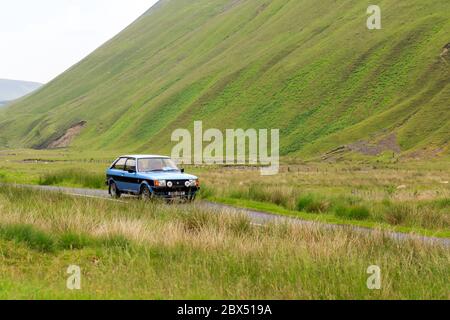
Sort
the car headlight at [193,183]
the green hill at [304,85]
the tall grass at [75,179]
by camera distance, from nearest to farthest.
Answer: the car headlight at [193,183], the tall grass at [75,179], the green hill at [304,85]

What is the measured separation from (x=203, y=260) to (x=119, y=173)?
45.9 ft

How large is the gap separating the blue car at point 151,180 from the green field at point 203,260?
669 centimetres

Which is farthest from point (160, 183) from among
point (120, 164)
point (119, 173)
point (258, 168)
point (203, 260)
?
point (258, 168)

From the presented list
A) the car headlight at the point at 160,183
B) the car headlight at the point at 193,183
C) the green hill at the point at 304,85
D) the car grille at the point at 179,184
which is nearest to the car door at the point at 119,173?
the car headlight at the point at 160,183

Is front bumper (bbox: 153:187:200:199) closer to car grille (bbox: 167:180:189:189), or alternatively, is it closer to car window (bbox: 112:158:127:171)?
car grille (bbox: 167:180:189:189)

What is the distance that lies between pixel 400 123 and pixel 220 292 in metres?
79.4

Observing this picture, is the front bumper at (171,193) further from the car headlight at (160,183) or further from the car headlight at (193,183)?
the car headlight at (193,183)

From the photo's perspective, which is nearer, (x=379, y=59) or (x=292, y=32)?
(x=379, y=59)

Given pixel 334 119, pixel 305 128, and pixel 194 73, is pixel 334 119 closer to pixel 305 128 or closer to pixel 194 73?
pixel 305 128

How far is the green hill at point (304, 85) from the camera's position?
87.5 metres

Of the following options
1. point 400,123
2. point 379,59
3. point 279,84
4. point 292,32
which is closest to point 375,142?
point 400,123

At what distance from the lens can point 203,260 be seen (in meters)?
10.6

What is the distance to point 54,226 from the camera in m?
13.5

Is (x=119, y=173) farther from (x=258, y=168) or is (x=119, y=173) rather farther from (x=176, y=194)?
Result: (x=258, y=168)
